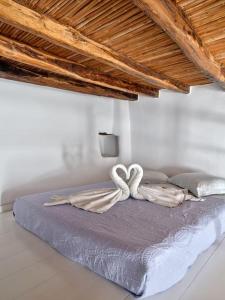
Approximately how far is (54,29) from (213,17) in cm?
115

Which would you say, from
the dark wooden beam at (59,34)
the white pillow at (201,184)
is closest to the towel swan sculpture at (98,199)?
the white pillow at (201,184)

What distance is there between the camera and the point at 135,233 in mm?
1723

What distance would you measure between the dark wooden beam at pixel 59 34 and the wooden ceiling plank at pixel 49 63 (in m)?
0.51

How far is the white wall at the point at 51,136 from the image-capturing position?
309 cm

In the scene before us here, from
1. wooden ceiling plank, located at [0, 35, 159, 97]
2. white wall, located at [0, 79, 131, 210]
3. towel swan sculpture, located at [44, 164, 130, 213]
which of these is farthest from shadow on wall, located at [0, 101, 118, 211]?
wooden ceiling plank, located at [0, 35, 159, 97]

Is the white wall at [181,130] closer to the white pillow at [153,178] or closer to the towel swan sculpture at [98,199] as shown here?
the white pillow at [153,178]

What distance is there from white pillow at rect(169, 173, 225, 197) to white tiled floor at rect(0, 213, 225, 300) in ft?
2.56

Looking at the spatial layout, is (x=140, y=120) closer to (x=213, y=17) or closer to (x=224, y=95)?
(x=224, y=95)

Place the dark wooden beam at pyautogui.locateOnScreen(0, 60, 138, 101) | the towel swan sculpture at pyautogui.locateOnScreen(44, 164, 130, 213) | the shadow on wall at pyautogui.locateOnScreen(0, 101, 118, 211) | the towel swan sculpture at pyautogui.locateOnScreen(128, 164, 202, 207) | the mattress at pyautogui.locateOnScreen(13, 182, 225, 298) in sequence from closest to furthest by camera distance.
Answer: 1. the mattress at pyautogui.locateOnScreen(13, 182, 225, 298)
2. the towel swan sculpture at pyautogui.locateOnScreen(44, 164, 130, 213)
3. the towel swan sculpture at pyautogui.locateOnScreen(128, 164, 202, 207)
4. the dark wooden beam at pyautogui.locateOnScreen(0, 60, 138, 101)
5. the shadow on wall at pyautogui.locateOnScreen(0, 101, 118, 211)

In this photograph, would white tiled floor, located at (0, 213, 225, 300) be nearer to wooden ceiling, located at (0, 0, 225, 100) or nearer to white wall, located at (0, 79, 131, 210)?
white wall, located at (0, 79, 131, 210)

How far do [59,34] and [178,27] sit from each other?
871mm

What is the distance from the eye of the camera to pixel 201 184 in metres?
2.80

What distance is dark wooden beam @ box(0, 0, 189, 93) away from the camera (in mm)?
1432

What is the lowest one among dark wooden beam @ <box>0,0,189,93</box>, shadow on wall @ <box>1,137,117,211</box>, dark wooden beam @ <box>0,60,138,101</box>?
shadow on wall @ <box>1,137,117,211</box>
